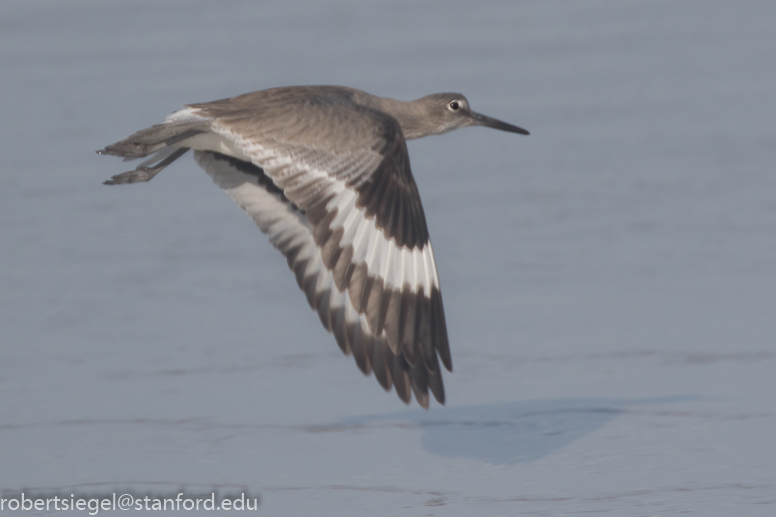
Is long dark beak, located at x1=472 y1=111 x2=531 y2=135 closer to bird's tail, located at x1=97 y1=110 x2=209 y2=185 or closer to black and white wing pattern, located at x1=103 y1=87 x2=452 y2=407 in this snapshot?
black and white wing pattern, located at x1=103 y1=87 x2=452 y2=407

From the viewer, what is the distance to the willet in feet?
14.2

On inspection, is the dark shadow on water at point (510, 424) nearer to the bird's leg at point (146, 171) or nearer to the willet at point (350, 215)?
the willet at point (350, 215)

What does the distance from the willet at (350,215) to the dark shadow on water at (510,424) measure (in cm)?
31

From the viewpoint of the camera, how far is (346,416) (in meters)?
4.75

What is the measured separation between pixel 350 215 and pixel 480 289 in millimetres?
1378

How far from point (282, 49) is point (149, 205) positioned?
7.86 feet

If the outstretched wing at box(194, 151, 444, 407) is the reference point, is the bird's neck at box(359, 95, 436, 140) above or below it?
above

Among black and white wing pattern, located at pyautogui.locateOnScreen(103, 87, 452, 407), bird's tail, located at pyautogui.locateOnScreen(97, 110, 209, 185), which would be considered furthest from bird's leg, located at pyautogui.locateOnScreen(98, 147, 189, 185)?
black and white wing pattern, located at pyautogui.locateOnScreen(103, 87, 452, 407)

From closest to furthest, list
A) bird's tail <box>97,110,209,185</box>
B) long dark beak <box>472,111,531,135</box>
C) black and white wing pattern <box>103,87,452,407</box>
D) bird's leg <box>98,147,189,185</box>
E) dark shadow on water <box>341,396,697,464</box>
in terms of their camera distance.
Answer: black and white wing pattern <box>103,87,452,407</box> < dark shadow on water <box>341,396,697,464</box> < bird's tail <box>97,110,209,185</box> < bird's leg <box>98,147,189,185</box> < long dark beak <box>472,111,531,135</box>

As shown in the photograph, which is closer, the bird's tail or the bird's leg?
the bird's tail

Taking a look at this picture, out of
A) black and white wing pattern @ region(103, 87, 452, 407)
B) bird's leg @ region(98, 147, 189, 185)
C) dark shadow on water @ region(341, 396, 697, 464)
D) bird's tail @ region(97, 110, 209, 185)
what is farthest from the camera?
bird's leg @ region(98, 147, 189, 185)

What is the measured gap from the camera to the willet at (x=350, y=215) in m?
4.32

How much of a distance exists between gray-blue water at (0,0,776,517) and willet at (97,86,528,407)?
1.26 feet

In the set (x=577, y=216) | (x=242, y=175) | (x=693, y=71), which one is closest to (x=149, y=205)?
(x=242, y=175)
